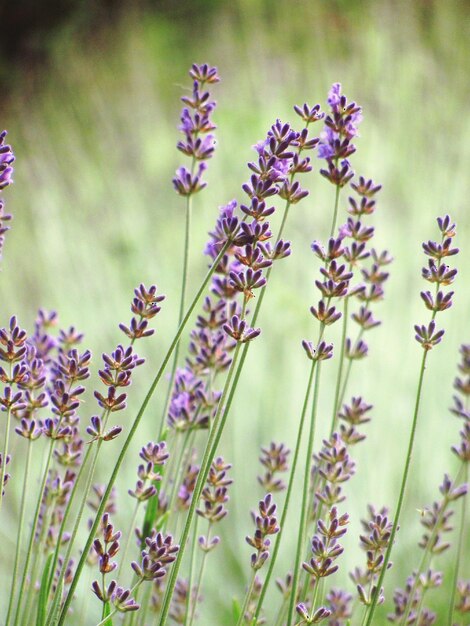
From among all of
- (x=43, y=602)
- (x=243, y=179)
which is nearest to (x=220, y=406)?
(x=43, y=602)

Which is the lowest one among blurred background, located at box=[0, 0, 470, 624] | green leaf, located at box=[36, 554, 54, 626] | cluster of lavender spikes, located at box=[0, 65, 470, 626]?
green leaf, located at box=[36, 554, 54, 626]

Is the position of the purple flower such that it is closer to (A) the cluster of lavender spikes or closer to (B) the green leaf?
(A) the cluster of lavender spikes

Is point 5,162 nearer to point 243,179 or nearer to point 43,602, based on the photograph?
point 43,602

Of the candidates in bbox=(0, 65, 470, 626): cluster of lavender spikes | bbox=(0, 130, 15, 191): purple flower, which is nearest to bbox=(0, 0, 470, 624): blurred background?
bbox=(0, 65, 470, 626): cluster of lavender spikes

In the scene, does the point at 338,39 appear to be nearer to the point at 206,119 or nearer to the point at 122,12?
the point at 122,12

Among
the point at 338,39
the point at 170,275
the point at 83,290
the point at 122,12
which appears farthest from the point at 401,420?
the point at 122,12

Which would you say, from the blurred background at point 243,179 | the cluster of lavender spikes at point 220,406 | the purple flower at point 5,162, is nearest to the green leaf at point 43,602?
the cluster of lavender spikes at point 220,406

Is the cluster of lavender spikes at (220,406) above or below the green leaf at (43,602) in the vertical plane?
above

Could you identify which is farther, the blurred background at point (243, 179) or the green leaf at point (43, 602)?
the blurred background at point (243, 179)

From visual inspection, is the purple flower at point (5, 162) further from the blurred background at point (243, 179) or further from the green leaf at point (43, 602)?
the blurred background at point (243, 179)
